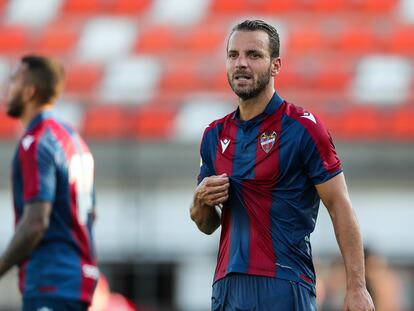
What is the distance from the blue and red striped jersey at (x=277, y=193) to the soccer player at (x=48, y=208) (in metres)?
1.15

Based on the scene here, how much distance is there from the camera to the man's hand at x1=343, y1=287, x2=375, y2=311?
13.7 ft

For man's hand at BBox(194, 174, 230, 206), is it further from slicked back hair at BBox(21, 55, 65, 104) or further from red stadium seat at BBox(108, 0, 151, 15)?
red stadium seat at BBox(108, 0, 151, 15)

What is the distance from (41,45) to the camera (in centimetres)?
1823

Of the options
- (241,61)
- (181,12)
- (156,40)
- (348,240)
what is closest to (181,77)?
(156,40)

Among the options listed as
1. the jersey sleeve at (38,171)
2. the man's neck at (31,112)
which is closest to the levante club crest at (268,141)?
the jersey sleeve at (38,171)

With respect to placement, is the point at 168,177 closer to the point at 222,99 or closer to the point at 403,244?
the point at 222,99

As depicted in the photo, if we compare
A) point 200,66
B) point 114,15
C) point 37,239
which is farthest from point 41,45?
point 37,239

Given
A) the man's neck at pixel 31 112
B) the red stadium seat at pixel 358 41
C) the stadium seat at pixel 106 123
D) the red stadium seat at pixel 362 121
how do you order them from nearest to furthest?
1. the man's neck at pixel 31 112
2. the stadium seat at pixel 106 123
3. the red stadium seat at pixel 362 121
4. the red stadium seat at pixel 358 41

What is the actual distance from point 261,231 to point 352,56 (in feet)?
43.3

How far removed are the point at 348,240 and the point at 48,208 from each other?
1.73 metres

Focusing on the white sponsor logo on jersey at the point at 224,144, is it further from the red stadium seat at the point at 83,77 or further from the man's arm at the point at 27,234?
the red stadium seat at the point at 83,77

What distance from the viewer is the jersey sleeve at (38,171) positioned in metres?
5.28

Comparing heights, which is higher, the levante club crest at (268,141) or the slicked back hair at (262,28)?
the slicked back hair at (262,28)

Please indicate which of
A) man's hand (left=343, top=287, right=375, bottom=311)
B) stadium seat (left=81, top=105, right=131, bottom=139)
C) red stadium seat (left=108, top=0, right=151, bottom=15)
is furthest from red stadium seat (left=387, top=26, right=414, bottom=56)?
man's hand (left=343, top=287, right=375, bottom=311)
